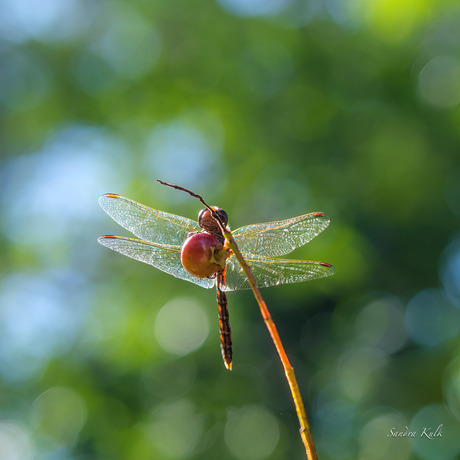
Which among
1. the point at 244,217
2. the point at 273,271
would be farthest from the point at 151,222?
the point at 244,217

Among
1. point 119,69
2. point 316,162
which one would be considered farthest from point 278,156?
point 119,69

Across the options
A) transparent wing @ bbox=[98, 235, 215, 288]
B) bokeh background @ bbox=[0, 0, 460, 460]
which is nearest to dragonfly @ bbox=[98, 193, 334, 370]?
transparent wing @ bbox=[98, 235, 215, 288]

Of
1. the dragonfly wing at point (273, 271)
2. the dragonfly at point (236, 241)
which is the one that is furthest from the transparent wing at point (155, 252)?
the dragonfly wing at point (273, 271)

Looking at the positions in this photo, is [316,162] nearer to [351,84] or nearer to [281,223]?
[351,84]

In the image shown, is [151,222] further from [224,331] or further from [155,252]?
[224,331]

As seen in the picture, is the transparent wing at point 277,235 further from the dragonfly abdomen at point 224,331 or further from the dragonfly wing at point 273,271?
the dragonfly abdomen at point 224,331

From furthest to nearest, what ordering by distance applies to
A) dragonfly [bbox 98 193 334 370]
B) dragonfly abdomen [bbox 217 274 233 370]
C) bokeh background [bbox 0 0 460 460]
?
bokeh background [bbox 0 0 460 460]
dragonfly [bbox 98 193 334 370]
dragonfly abdomen [bbox 217 274 233 370]

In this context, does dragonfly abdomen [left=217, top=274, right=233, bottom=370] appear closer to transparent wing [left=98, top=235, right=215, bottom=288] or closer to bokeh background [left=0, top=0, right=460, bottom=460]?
transparent wing [left=98, top=235, right=215, bottom=288]
